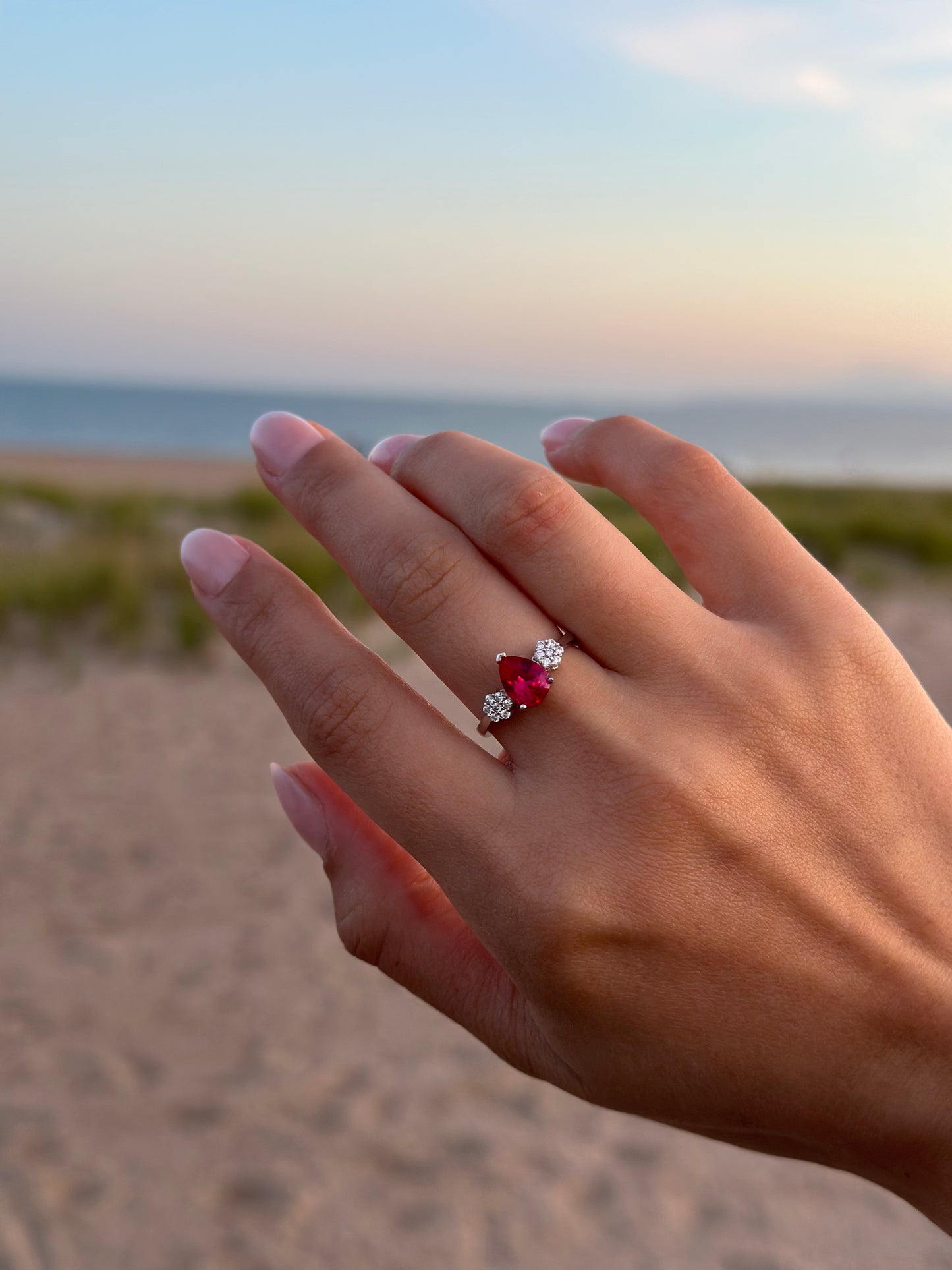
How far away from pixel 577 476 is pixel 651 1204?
78.5 inches

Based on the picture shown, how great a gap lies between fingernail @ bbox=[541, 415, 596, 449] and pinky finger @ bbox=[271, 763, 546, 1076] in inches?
20.1

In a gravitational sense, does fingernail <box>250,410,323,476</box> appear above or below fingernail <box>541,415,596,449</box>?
below

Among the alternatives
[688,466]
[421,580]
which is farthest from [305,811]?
[688,466]

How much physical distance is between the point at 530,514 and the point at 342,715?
0.92 ft

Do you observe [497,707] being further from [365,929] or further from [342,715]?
[365,929]

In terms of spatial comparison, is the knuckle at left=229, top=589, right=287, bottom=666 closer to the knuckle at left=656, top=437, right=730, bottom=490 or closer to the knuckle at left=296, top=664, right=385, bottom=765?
the knuckle at left=296, top=664, right=385, bottom=765

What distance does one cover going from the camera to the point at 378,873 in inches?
47.4

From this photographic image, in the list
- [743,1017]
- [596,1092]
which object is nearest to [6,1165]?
[596,1092]

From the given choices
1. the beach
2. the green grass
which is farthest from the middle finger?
the green grass

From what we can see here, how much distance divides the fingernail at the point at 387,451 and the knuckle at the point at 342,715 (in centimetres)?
28

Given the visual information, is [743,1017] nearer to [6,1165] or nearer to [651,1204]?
[651,1204]

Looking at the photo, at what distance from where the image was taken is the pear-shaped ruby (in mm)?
937

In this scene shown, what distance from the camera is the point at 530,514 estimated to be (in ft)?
3.22

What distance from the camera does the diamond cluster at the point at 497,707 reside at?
3.10 feet
